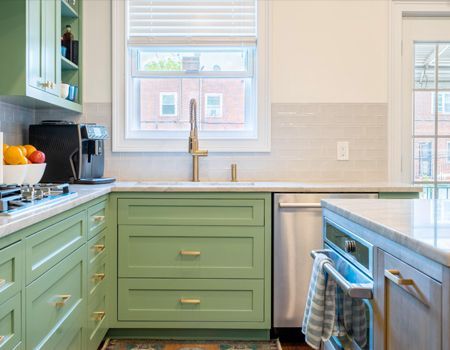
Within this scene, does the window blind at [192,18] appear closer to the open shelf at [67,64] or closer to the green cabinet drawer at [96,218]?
the open shelf at [67,64]

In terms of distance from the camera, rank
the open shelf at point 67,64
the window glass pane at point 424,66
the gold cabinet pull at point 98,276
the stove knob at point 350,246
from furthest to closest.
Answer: the window glass pane at point 424,66, the open shelf at point 67,64, the gold cabinet pull at point 98,276, the stove knob at point 350,246

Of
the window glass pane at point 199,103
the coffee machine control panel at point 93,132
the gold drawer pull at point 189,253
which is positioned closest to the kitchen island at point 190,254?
the gold drawer pull at point 189,253

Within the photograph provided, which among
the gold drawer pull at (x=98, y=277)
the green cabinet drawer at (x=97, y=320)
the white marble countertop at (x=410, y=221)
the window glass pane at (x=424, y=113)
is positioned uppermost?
the window glass pane at (x=424, y=113)

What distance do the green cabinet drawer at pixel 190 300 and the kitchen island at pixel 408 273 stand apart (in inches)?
48.9

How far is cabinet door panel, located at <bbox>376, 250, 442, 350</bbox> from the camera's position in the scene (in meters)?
0.84

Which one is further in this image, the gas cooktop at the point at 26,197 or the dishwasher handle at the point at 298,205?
the dishwasher handle at the point at 298,205

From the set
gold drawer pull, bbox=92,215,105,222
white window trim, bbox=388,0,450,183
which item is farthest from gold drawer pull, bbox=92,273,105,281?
white window trim, bbox=388,0,450,183

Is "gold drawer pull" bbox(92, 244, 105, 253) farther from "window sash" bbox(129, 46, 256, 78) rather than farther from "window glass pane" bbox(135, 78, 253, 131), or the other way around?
"window sash" bbox(129, 46, 256, 78)

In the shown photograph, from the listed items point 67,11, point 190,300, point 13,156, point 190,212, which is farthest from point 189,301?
point 67,11

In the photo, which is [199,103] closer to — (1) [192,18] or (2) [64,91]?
(1) [192,18]

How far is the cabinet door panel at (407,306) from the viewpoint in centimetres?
84

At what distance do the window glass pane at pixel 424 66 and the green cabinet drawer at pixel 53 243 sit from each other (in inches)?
95.6

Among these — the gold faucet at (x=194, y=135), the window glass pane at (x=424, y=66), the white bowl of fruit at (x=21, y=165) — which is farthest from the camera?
the window glass pane at (x=424, y=66)

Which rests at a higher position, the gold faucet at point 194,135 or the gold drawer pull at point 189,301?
the gold faucet at point 194,135
